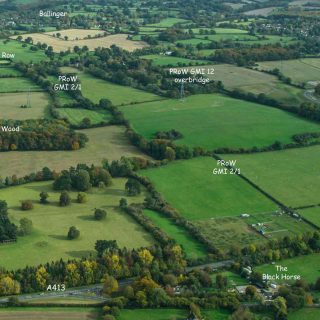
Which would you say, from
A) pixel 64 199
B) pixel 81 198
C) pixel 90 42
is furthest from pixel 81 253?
pixel 90 42

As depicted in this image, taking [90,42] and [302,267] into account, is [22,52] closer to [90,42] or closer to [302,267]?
[90,42]

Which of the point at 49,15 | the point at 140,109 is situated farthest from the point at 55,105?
the point at 49,15

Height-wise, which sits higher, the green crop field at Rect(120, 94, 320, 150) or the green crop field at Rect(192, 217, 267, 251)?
the green crop field at Rect(120, 94, 320, 150)

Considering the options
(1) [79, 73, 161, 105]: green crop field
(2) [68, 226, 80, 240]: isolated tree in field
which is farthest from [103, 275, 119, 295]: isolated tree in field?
(1) [79, 73, 161, 105]: green crop field

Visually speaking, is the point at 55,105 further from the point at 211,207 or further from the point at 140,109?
the point at 211,207

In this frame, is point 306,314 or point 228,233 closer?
point 306,314

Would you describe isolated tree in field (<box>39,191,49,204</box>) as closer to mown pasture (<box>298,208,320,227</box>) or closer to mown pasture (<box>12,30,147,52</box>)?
mown pasture (<box>298,208,320,227</box>)

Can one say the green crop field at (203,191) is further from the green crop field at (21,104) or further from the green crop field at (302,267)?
the green crop field at (21,104)
